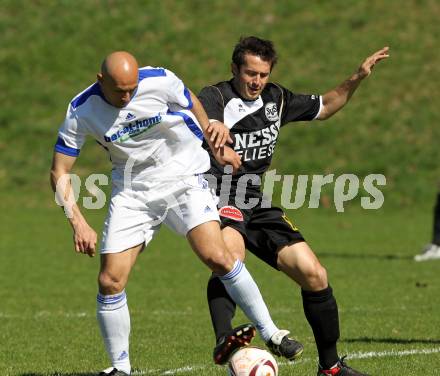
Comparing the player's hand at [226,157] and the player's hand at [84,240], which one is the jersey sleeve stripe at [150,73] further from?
the player's hand at [84,240]

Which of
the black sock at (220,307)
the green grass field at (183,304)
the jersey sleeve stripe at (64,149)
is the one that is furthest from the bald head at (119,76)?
the green grass field at (183,304)

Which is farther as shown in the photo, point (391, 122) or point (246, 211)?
point (391, 122)

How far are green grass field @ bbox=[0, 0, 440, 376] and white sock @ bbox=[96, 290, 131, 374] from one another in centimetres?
54

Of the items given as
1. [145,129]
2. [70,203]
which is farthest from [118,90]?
[70,203]

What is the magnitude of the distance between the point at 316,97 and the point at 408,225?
12.8 metres

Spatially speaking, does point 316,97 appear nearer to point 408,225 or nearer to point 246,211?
point 246,211

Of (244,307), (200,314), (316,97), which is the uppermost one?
(316,97)

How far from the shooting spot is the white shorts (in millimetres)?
7059

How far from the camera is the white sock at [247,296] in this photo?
7156 millimetres

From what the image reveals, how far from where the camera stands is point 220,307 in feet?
24.8

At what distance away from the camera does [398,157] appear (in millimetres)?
24688

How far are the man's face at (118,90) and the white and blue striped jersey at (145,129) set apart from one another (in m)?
0.07

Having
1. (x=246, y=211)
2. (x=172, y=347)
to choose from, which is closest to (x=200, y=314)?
(x=172, y=347)

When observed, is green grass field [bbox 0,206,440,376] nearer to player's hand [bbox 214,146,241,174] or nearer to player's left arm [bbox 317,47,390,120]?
player's hand [bbox 214,146,241,174]
